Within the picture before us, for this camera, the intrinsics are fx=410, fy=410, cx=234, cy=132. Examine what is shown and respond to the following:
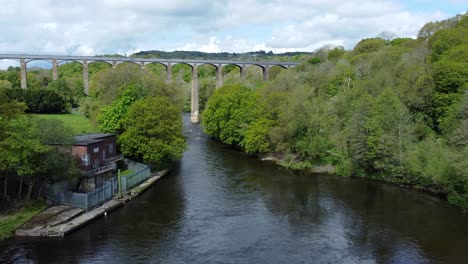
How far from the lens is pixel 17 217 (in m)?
28.0

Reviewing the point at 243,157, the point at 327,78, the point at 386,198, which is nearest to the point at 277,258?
the point at 386,198

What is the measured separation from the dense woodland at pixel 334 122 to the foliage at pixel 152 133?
11 cm

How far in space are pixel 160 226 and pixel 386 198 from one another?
1938 centimetres

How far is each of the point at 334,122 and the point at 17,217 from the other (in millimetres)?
33302

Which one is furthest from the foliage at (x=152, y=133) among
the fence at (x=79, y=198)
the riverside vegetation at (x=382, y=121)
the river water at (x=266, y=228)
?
the riverside vegetation at (x=382, y=121)

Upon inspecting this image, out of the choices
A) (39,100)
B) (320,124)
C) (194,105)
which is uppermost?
(39,100)

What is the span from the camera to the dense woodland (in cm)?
3203

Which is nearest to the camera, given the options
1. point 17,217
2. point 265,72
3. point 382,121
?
point 17,217

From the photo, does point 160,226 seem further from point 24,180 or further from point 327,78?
point 327,78

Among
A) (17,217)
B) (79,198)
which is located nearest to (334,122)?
(79,198)

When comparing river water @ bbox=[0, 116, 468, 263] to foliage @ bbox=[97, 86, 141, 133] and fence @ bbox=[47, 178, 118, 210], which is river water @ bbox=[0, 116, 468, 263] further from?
foliage @ bbox=[97, 86, 141, 133]

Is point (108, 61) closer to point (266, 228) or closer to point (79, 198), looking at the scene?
point (79, 198)

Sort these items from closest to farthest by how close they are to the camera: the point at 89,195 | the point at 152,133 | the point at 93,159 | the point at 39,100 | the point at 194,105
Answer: the point at 89,195, the point at 93,159, the point at 152,133, the point at 39,100, the point at 194,105

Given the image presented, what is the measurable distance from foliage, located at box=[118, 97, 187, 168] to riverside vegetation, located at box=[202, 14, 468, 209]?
11.5 m
